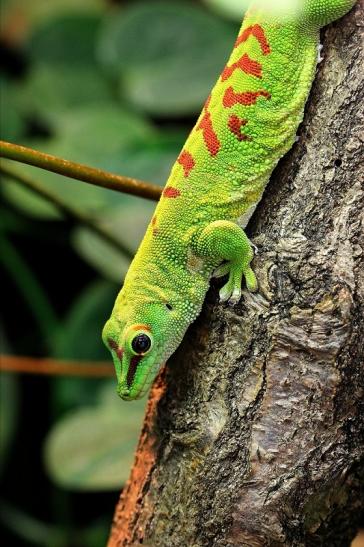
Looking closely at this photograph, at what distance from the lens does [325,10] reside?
1915 millimetres

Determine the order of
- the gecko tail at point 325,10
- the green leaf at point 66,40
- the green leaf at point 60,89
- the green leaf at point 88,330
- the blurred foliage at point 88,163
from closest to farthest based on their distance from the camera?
the gecko tail at point 325,10 < the blurred foliage at point 88,163 < the green leaf at point 88,330 < the green leaf at point 60,89 < the green leaf at point 66,40

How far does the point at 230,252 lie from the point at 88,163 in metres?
1.66

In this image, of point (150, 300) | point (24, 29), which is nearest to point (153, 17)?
point (24, 29)

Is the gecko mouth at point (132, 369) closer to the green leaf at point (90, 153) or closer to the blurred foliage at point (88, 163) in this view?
the blurred foliage at point (88, 163)

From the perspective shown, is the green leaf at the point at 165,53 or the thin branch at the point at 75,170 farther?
the green leaf at the point at 165,53

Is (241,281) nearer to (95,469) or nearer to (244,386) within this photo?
(244,386)

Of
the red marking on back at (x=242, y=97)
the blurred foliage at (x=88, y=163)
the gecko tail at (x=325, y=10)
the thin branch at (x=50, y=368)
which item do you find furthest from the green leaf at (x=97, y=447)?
the gecko tail at (x=325, y=10)

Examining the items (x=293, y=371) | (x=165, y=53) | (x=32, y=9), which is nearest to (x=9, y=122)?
(x=165, y=53)

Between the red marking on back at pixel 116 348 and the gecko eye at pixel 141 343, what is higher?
the gecko eye at pixel 141 343

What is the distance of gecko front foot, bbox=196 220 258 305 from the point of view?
1.91 meters

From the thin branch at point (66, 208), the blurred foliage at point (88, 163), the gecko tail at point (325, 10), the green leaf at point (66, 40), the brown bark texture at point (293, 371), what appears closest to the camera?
the brown bark texture at point (293, 371)

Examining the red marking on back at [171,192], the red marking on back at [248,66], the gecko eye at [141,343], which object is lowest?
the gecko eye at [141,343]

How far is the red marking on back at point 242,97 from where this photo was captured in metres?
2.02

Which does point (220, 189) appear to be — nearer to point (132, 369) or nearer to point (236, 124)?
point (236, 124)
